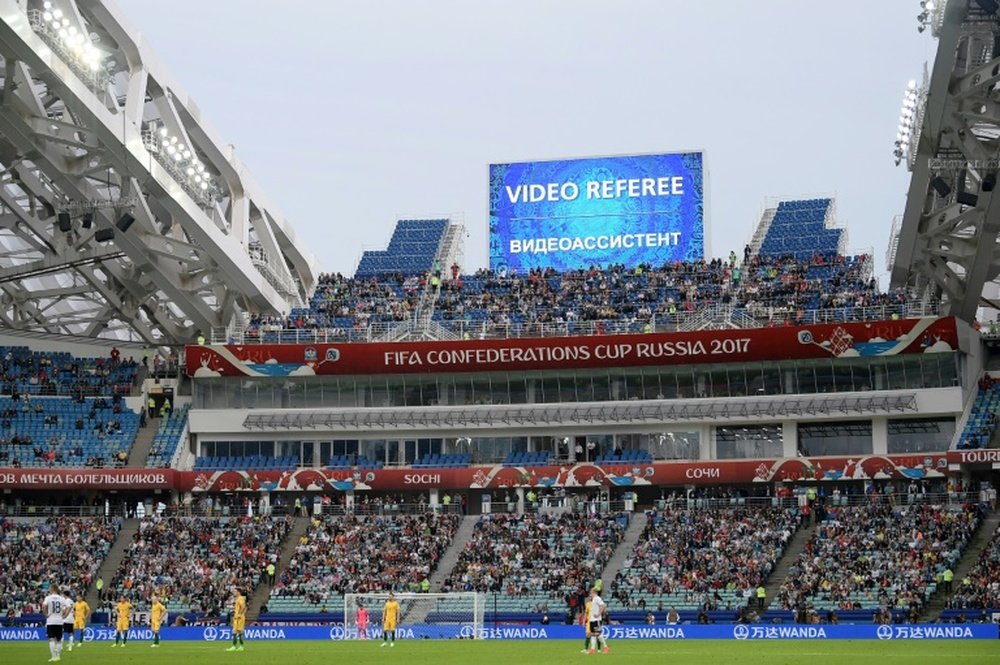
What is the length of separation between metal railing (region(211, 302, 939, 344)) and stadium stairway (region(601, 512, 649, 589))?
9.47 metres

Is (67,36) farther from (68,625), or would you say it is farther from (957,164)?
(957,164)

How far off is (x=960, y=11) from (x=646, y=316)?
3208 cm

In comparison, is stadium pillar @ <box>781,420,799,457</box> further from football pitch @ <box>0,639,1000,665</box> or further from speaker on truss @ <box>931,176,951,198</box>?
football pitch @ <box>0,639,1000,665</box>

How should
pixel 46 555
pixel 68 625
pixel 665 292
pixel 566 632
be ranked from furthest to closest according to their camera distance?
pixel 665 292
pixel 46 555
pixel 566 632
pixel 68 625

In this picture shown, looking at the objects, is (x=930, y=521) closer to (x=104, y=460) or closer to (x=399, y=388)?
(x=399, y=388)

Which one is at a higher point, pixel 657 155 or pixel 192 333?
pixel 657 155

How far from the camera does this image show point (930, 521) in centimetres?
6531

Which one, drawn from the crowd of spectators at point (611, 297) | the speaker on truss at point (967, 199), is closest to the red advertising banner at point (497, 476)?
the crowd of spectators at point (611, 297)

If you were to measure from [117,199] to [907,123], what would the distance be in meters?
36.8

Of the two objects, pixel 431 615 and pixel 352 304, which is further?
pixel 352 304

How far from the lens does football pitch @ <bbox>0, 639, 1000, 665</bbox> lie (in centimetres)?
3909

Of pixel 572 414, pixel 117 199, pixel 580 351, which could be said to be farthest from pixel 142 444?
pixel 580 351

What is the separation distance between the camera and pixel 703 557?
215 feet

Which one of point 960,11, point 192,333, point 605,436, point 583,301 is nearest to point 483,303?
point 583,301
